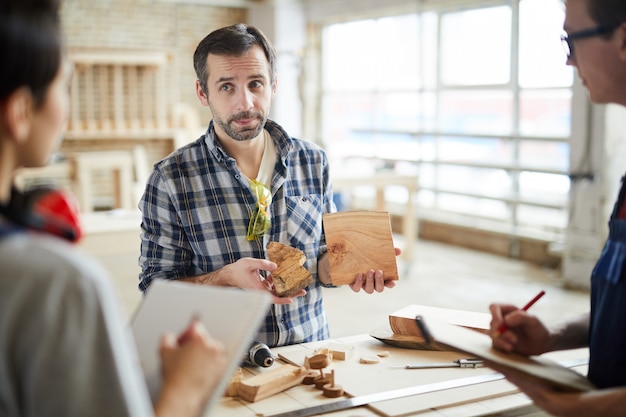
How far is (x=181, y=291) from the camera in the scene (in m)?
1.37

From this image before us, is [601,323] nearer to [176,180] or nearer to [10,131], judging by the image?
[10,131]

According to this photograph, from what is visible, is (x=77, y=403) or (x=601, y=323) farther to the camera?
(x=601, y=323)

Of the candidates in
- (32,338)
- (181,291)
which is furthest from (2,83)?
(181,291)

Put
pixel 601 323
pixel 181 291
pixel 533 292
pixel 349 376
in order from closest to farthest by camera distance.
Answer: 1. pixel 181 291
2. pixel 601 323
3. pixel 349 376
4. pixel 533 292

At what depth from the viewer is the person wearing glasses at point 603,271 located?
1.37 metres

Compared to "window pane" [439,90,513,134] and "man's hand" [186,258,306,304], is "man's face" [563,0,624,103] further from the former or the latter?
"window pane" [439,90,513,134]

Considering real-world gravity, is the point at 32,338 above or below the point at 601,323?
above

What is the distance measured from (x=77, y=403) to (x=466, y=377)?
1.23 metres

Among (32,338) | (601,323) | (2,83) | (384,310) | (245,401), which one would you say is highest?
(2,83)

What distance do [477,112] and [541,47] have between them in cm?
119

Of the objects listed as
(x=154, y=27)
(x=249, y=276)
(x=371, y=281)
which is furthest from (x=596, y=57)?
(x=154, y=27)

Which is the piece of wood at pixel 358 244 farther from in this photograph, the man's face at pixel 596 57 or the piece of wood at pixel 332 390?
the man's face at pixel 596 57

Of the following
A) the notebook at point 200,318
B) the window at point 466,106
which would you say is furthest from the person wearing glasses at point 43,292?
the window at point 466,106

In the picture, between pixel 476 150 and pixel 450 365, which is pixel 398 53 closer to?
pixel 476 150
